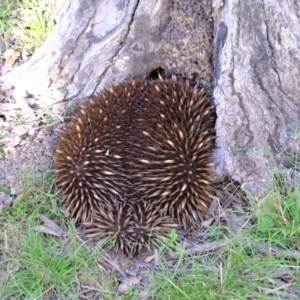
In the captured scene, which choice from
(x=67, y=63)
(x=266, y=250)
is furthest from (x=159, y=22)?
(x=266, y=250)

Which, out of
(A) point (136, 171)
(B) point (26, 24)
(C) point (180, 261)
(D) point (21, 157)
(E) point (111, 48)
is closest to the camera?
(C) point (180, 261)

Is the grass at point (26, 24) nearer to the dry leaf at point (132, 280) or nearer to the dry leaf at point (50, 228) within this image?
the dry leaf at point (50, 228)

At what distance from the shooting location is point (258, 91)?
3082 mm

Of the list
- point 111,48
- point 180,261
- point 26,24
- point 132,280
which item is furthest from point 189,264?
point 26,24

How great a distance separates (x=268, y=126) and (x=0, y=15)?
2.22 m

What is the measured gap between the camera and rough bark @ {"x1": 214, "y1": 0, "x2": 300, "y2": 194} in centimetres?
298

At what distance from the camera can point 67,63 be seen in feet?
12.1

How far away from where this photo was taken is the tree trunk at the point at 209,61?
3.01 m

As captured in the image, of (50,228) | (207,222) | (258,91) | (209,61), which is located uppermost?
(209,61)

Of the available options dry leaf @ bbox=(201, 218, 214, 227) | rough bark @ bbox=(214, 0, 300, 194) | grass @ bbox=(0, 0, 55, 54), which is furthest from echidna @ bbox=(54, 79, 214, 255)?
grass @ bbox=(0, 0, 55, 54)

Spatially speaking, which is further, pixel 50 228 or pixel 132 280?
pixel 50 228

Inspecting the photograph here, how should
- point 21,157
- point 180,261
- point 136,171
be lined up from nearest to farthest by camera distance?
point 180,261
point 136,171
point 21,157

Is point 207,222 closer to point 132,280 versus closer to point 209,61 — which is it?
point 132,280

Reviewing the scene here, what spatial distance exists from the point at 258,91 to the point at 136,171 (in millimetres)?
809
